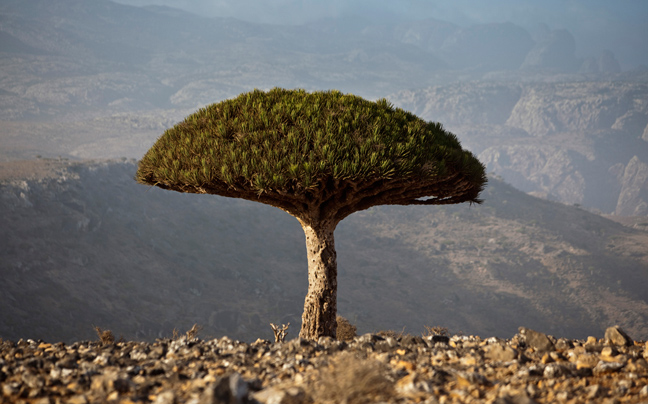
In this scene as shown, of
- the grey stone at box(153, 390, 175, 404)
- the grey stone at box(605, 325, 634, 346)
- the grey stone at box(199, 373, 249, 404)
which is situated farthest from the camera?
the grey stone at box(605, 325, 634, 346)

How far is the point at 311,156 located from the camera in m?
7.20

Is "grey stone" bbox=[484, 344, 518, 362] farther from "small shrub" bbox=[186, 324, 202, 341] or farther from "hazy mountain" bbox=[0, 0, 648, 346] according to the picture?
"hazy mountain" bbox=[0, 0, 648, 346]

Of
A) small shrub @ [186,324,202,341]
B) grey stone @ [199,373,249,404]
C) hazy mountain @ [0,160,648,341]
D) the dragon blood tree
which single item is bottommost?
hazy mountain @ [0,160,648,341]

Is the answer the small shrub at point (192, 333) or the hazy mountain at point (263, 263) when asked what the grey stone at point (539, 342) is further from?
the hazy mountain at point (263, 263)

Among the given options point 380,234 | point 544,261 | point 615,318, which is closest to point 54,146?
point 380,234

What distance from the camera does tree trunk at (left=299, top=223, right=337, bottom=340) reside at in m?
9.27

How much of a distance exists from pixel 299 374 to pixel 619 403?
319 cm

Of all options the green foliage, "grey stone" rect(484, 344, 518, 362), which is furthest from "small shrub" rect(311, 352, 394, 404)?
the green foliage

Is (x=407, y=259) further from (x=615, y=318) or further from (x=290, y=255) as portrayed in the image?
(x=615, y=318)

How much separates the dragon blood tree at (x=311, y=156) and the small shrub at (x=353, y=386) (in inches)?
126

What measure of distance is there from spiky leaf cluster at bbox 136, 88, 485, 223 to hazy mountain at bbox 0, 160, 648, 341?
3623 centimetres

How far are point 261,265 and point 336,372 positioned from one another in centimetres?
6175

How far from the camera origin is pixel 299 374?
5375mm

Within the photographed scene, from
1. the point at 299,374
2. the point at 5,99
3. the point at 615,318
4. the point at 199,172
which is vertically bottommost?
the point at 615,318
